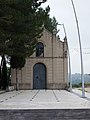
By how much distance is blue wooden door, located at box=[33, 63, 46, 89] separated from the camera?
55.1 metres

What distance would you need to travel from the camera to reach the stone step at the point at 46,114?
1556cm

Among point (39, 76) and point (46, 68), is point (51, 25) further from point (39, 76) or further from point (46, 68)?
point (39, 76)

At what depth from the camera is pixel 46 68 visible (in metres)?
55.0

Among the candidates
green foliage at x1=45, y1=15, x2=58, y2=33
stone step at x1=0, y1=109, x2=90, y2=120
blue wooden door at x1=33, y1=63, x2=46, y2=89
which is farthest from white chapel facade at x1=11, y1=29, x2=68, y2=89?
stone step at x1=0, y1=109, x2=90, y2=120

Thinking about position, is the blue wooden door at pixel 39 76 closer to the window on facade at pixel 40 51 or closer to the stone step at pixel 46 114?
the window on facade at pixel 40 51

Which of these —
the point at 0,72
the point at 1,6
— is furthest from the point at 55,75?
the point at 1,6

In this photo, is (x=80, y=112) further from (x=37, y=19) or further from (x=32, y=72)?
(x=32, y=72)

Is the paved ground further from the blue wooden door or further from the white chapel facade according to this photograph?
the blue wooden door

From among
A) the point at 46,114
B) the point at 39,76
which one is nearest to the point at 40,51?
the point at 39,76

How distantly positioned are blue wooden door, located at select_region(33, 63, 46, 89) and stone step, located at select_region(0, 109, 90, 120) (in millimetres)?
39240

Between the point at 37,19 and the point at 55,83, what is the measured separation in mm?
25809

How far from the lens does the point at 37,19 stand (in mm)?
29703

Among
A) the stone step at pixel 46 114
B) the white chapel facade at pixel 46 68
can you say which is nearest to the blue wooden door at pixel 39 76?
the white chapel facade at pixel 46 68

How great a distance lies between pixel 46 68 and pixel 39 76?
1.54 m
